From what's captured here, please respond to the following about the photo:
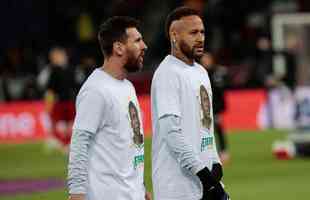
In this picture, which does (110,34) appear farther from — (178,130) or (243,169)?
(243,169)

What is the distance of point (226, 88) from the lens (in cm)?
3228

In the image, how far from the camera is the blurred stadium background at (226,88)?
67.8 feet

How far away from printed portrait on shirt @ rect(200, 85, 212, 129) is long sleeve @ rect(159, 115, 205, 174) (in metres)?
0.31

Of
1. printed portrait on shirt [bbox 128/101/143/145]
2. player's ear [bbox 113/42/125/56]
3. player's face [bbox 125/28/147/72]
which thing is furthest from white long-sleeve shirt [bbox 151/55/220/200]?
player's ear [bbox 113/42/125/56]

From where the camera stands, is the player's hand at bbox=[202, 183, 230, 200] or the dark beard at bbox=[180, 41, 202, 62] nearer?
the player's hand at bbox=[202, 183, 230, 200]

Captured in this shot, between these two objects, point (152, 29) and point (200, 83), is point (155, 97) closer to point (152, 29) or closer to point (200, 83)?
point (200, 83)

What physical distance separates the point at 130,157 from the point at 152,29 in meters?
31.2

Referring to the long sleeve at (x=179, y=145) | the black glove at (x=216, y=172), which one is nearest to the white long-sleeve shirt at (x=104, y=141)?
the long sleeve at (x=179, y=145)

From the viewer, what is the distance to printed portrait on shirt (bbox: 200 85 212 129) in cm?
897

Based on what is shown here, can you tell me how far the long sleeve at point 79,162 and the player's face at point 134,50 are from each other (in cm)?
63

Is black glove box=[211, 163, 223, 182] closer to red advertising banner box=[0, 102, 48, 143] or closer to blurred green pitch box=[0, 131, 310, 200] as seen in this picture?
blurred green pitch box=[0, 131, 310, 200]

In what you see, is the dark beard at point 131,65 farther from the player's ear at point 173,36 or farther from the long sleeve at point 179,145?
the player's ear at point 173,36

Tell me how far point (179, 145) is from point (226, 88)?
23746mm

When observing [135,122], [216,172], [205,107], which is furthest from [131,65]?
[216,172]
